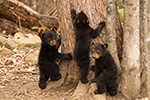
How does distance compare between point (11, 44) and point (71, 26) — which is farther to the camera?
point (11, 44)

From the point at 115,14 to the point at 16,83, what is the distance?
155 inches

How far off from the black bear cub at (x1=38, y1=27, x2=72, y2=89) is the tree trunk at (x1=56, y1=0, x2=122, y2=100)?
287 mm

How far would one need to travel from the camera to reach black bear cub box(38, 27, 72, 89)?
243 inches

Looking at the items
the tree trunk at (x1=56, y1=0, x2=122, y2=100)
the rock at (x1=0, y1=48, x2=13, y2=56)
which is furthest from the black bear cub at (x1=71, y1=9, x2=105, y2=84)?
the rock at (x1=0, y1=48, x2=13, y2=56)

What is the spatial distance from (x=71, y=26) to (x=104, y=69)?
1538 mm

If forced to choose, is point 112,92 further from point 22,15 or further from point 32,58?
point 22,15

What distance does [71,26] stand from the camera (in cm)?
584

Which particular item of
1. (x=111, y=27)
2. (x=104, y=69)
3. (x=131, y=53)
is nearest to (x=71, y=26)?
(x=111, y=27)

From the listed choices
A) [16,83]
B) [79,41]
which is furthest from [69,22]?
[16,83]

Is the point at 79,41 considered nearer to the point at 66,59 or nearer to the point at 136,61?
the point at 66,59

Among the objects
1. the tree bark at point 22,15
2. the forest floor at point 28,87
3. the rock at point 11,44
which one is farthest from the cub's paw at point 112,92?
the tree bark at point 22,15

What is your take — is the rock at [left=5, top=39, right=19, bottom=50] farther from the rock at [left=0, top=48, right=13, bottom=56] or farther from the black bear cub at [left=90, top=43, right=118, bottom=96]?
the black bear cub at [left=90, top=43, right=118, bottom=96]

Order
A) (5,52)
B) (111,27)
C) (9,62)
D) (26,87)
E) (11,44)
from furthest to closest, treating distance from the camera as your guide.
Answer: (11,44) → (5,52) → (9,62) → (26,87) → (111,27)

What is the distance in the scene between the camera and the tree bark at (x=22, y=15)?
41.3ft
